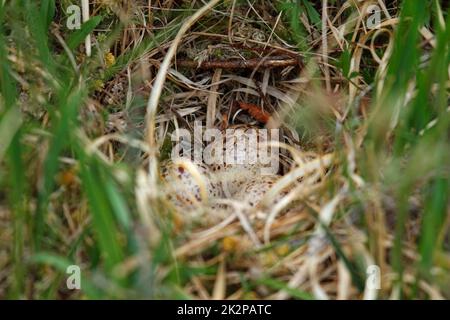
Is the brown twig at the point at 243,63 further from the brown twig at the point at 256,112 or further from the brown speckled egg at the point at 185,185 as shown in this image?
the brown speckled egg at the point at 185,185

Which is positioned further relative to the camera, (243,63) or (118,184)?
(243,63)

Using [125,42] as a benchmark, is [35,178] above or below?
below

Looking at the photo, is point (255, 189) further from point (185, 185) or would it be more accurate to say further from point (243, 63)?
point (243, 63)

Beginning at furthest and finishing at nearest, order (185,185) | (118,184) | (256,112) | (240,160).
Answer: (256,112) < (240,160) < (185,185) < (118,184)

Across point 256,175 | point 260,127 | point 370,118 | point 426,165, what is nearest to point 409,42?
point 370,118

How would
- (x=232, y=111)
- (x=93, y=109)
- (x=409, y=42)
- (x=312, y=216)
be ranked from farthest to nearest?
1. (x=232, y=111)
2. (x=93, y=109)
3. (x=409, y=42)
4. (x=312, y=216)

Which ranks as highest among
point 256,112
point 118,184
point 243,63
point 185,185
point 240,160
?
point 243,63

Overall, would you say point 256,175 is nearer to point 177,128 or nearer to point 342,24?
point 177,128

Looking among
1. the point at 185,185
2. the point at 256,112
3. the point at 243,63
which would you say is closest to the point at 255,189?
the point at 185,185

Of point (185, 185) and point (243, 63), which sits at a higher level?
point (243, 63)
